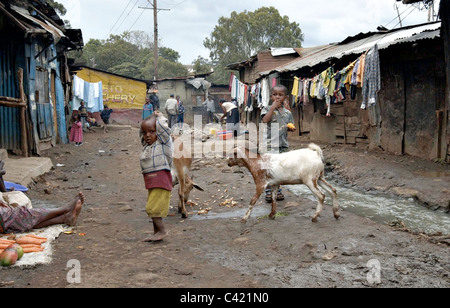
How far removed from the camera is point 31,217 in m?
4.87

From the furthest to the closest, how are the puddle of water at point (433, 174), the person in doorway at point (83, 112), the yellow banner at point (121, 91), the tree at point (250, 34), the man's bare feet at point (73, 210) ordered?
1. the tree at point (250, 34)
2. the yellow banner at point (121, 91)
3. the person in doorway at point (83, 112)
4. the puddle of water at point (433, 174)
5. the man's bare feet at point (73, 210)

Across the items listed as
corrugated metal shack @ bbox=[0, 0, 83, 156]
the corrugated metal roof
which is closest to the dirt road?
corrugated metal shack @ bbox=[0, 0, 83, 156]

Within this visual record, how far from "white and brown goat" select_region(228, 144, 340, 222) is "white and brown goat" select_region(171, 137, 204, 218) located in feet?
3.14

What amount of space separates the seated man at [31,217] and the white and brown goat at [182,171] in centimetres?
152

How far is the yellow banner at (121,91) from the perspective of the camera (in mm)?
28578

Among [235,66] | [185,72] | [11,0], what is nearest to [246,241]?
[11,0]

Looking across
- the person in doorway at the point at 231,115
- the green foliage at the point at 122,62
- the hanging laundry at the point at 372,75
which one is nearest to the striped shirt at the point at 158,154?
the hanging laundry at the point at 372,75

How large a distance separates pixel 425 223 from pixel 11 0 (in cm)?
1163

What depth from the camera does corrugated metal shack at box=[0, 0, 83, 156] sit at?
933 cm

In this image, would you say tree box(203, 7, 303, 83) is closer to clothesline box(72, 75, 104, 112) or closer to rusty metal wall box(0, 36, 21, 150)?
clothesline box(72, 75, 104, 112)

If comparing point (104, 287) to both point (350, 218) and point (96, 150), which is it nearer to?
point (350, 218)

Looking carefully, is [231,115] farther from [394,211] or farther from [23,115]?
[394,211]

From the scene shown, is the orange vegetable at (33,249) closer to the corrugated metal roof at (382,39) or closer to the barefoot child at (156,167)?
the barefoot child at (156,167)

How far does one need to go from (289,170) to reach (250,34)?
45.6m
